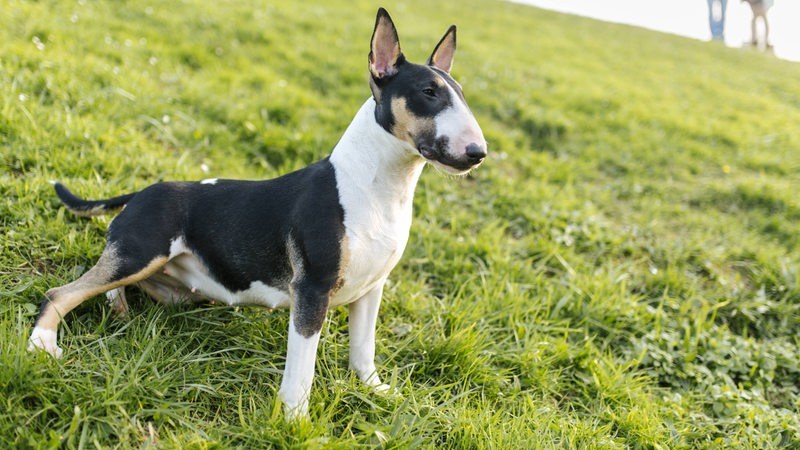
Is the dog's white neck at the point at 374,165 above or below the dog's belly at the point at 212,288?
above

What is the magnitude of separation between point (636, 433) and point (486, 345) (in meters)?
0.97

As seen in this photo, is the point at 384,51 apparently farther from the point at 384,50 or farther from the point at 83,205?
the point at 83,205

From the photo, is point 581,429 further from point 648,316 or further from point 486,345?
point 648,316

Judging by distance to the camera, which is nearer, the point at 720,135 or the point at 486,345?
the point at 486,345

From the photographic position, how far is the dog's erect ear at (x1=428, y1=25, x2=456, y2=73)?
3.21 m

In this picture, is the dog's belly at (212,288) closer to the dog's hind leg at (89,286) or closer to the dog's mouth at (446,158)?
the dog's hind leg at (89,286)

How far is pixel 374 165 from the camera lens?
113 inches

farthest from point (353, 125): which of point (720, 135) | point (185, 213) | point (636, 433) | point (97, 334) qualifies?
point (720, 135)

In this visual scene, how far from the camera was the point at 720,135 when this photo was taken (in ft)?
28.0

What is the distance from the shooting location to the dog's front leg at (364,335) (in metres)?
3.22

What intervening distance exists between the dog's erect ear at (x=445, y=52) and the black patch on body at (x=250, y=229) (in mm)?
844

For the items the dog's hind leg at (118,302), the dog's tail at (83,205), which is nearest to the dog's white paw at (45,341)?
the dog's hind leg at (118,302)

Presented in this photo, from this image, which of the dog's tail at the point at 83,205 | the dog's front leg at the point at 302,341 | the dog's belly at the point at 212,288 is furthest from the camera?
the dog's tail at the point at 83,205

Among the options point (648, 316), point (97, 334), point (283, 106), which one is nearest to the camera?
point (97, 334)
